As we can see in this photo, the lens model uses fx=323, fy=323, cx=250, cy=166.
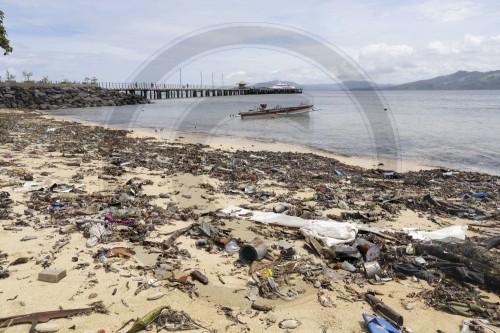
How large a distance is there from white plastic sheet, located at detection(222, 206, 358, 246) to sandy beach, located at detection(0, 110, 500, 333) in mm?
207

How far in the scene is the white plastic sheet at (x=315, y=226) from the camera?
5.55 meters

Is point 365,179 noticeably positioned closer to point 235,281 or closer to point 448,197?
point 448,197

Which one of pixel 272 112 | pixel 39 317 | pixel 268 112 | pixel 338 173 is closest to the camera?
pixel 39 317

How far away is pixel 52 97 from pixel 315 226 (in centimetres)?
5092

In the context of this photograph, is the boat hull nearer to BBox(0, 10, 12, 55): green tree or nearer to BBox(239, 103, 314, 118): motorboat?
BBox(239, 103, 314, 118): motorboat

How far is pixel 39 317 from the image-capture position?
345 centimetres

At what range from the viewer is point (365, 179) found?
36.5ft

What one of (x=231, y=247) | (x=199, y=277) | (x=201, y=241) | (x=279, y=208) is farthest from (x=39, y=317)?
(x=279, y=208)

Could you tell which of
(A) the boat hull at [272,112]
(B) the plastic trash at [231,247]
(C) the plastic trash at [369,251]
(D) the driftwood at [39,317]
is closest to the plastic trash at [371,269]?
(C) the plastic trash at [369,251]

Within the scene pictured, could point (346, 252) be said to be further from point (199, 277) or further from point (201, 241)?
point (201, 241)

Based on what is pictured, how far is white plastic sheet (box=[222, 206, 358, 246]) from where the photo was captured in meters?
5.55

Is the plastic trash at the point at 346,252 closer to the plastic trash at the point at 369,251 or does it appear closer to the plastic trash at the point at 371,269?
the plastic trash at the point at 369,251

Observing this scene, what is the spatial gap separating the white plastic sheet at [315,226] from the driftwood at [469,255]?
1138 mm

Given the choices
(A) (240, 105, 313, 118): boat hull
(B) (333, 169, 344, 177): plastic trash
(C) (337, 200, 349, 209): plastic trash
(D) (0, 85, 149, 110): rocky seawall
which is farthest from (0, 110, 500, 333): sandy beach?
(D) (0, 85, 149, 110): rocky seawall
